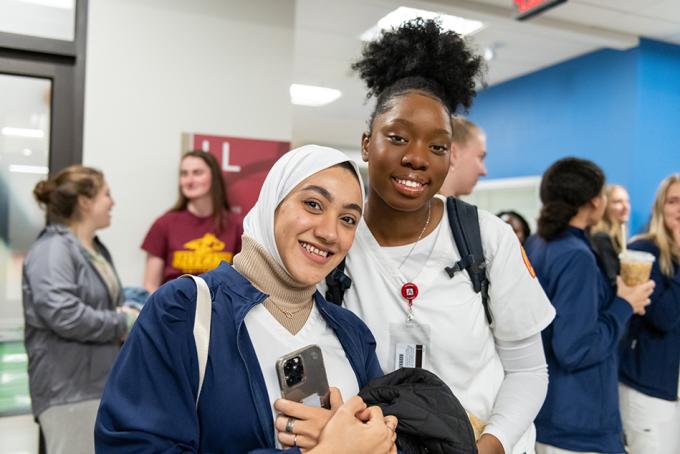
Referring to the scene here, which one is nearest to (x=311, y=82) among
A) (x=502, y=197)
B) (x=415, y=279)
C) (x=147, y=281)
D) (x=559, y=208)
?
(x=502, y=197)

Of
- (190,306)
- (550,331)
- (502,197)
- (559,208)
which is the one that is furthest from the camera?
(502,197)

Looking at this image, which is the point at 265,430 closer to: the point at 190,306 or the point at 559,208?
the point at 190,306

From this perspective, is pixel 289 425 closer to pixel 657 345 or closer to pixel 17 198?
pixel 657 345

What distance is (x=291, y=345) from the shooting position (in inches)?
44.1

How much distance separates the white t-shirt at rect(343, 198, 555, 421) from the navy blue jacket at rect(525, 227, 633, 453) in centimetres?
73

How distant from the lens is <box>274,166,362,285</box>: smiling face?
113 cm

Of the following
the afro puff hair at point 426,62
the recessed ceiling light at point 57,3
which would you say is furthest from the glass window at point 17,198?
the afro puff hair at point 426,62

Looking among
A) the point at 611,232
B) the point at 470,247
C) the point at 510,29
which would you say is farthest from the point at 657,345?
the point at 510,29

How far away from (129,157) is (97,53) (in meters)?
0.64

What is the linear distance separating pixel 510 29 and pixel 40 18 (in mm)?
3704

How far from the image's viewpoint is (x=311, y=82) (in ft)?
22.8

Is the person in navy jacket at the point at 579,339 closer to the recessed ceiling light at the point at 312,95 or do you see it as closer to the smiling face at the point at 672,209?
the smiling face at the point at 672,209

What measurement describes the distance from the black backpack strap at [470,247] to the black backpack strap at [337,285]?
261mm

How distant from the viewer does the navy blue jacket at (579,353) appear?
2.11 meters
